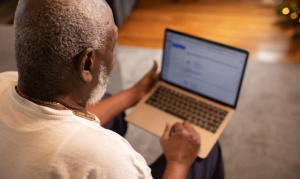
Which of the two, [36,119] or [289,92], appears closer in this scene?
[36,119]

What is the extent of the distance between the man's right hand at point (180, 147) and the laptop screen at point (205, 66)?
0.23m

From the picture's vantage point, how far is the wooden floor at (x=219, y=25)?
2.53 meters

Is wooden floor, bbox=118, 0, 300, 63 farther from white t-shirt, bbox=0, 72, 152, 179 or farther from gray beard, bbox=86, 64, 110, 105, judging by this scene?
white t-shirt, bbox=0, 72, 152, 179

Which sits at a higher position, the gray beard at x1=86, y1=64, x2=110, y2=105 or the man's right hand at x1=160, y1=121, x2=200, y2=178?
the gray beard at x1=86, y1=64, x2=110, y2=105

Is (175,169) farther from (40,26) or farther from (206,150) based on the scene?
(40,26)

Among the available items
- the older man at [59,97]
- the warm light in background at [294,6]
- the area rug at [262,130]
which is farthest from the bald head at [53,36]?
the warm light in background at [294,6]

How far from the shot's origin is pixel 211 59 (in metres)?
1.08

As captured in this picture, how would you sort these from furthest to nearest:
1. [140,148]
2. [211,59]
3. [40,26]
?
[140,148], [211,59], [40,26]

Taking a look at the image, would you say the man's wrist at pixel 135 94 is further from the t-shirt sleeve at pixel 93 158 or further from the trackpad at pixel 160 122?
the t-shirt sleeve at pixel 93 158

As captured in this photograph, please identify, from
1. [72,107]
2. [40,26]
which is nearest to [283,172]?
[72,107]

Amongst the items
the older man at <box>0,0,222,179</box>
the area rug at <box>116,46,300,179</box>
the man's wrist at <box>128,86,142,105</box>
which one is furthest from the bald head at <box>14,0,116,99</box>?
the area rug at <box>116,46,300,179</box>

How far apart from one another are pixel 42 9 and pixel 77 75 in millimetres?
164

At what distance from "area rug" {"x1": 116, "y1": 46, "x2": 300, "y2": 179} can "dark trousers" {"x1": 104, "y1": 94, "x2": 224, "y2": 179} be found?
0.36m

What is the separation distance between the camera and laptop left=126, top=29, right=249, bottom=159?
1.05m
